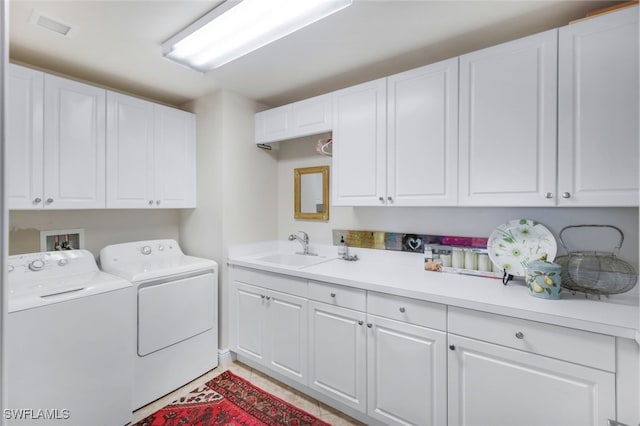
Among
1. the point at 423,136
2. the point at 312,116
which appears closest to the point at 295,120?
the point at 312,116

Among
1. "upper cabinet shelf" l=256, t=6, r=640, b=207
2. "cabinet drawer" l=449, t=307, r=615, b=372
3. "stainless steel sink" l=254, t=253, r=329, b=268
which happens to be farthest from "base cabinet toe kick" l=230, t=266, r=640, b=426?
"upper cabinet shelf" l=256, t=6, r=640, b=207

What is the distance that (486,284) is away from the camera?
5.55ft

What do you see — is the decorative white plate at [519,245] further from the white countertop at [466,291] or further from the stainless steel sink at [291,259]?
the stainless steel sink at [291,259]

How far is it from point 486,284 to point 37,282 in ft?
9.02

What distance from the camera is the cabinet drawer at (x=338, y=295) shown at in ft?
5.85

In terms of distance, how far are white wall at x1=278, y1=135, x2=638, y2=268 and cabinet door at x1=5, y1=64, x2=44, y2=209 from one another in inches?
72.9

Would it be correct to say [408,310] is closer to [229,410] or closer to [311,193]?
[229,410]

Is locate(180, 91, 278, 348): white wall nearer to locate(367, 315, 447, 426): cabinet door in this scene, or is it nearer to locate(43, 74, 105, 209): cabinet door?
locate(43, 74, 105, 209): cabinet door

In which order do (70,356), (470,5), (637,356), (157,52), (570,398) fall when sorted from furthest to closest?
(157,52) < (70,356) < (470,5) < (570,398) < (637,356)

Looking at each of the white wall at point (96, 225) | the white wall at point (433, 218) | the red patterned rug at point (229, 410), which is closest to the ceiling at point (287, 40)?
the white wall at point (433, 218)

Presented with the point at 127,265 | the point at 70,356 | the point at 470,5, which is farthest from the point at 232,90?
the point at 70,356

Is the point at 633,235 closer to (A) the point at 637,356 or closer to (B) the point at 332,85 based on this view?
(A) the point at 637,356

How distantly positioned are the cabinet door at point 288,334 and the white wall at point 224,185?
1.98 feet

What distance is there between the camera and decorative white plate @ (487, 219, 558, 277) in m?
1.69
